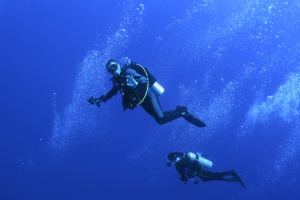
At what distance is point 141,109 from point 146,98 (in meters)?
30.2

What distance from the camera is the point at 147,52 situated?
34844 millimetres

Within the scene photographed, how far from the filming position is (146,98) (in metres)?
6.38

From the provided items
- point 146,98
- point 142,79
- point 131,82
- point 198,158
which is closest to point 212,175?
point 198,158

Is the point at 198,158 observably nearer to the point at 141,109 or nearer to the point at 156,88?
the point at 156,88

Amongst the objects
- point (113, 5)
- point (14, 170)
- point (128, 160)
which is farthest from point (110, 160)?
point (113, 5)

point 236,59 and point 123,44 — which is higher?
Answer: point 123,44

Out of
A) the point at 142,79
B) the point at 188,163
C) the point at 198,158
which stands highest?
the point at 142,79

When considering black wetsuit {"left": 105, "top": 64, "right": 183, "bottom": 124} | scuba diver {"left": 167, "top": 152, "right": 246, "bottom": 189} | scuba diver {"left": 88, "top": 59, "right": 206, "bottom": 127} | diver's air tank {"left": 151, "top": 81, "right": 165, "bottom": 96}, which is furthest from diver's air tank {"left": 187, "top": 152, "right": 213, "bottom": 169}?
diver's air tank {"left": 151, "top": 81, "right": 165, "bottom": 96}

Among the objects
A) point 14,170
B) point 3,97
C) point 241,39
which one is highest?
point 241,39

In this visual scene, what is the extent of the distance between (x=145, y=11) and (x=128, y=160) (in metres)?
21.0

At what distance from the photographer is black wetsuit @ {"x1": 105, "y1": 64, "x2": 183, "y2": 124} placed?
18.4ft

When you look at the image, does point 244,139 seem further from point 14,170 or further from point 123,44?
point 14,170

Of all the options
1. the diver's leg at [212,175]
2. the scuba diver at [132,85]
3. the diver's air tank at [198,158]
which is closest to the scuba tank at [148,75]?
the scuba diver at [132,85]

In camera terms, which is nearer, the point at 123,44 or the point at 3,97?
the point at 3,97
